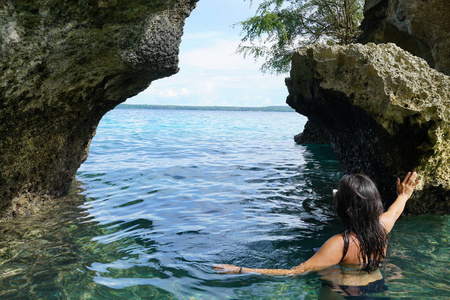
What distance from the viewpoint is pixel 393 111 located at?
5.30m

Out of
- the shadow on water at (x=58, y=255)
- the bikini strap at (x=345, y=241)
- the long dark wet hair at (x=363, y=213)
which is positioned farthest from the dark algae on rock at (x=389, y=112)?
the shadow on water at (x=58, y=255)

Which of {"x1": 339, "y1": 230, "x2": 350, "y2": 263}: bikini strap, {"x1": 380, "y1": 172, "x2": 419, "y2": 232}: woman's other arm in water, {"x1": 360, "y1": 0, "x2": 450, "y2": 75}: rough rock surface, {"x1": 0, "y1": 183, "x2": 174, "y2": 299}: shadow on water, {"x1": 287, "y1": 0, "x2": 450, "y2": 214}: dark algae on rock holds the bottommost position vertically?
{"x1": 0, "y1": 183, "x2": 174, "y2": 299}: shadow on water

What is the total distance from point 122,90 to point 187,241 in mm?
2675

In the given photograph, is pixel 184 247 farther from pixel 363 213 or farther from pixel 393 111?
pixel 393 111

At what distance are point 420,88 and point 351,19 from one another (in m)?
15.9

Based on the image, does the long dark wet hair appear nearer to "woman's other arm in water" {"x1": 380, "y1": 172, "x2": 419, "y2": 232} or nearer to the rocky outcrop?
"woman's other arm in water" {"x1": 380, "y1": 172, "x2": 419, "y2": 232}

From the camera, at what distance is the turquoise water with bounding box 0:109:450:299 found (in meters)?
3.99

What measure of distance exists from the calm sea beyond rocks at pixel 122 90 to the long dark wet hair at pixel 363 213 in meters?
2.16

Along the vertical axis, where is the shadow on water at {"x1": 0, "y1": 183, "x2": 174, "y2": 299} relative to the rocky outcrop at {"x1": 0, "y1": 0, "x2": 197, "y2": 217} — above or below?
below

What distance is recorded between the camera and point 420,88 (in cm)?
530

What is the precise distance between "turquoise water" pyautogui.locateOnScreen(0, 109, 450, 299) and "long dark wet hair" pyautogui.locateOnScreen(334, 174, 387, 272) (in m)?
0.46

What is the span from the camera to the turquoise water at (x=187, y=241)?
3.99m

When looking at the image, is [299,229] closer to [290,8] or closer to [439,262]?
[439,262]

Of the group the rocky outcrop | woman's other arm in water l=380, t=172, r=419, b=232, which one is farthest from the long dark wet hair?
the rocky outcrop
